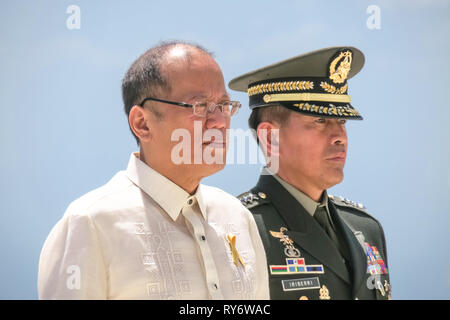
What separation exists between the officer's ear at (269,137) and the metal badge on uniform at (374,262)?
1.99ft

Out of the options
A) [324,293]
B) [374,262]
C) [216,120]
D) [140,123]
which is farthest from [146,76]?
[374,262]

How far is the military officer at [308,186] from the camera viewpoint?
2670mm

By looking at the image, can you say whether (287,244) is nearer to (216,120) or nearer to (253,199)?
(253,199)

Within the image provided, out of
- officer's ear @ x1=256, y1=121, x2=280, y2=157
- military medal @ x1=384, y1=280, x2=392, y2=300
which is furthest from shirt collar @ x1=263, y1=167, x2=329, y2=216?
military medal @ x1=384, y1=280, x2=392, y2=300

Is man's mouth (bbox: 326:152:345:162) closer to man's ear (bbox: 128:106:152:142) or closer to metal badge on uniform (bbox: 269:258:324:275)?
metal badge on uniform (bbox: 269:258:324:275)

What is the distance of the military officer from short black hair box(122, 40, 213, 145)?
73 cm

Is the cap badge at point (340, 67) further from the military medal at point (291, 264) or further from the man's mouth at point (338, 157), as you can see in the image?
the military medal at point (291, 264)

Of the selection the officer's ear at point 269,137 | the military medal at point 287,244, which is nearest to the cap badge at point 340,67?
the officer's ear at point 269,137

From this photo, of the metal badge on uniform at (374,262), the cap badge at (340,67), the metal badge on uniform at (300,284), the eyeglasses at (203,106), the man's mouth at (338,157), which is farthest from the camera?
the cap badge at (340,67)

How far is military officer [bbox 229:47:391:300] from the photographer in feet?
8.76

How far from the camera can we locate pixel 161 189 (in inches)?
81.1

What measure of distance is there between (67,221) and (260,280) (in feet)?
2.40

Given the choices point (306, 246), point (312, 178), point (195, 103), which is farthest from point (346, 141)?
point (195, 103)
